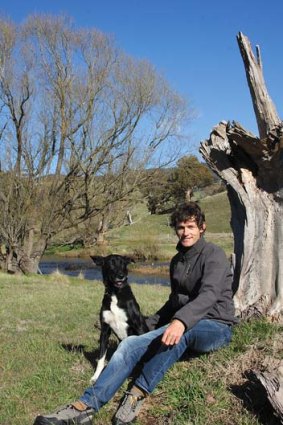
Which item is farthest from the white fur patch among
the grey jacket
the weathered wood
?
the weathered wood

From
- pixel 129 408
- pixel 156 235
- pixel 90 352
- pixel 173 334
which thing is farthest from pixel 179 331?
pixel 156 235

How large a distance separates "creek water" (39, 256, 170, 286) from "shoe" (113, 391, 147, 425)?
57.3ft

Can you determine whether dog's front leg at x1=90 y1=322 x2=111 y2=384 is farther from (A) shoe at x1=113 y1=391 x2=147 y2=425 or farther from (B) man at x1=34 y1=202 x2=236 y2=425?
(A) shoe at x1=113 y1=391 x2=147 y2=425

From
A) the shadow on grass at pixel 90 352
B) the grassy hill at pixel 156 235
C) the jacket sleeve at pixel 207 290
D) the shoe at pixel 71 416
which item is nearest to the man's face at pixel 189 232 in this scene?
the jacket sleeve at pixel 207 290

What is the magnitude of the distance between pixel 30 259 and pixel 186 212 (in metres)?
20.6

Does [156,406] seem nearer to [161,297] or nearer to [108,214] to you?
[161,297]

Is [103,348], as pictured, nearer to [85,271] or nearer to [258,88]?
[258,88]

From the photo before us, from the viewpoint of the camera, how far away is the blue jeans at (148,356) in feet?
13.6

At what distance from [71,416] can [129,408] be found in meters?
0.47

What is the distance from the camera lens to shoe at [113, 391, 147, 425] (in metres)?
4.01

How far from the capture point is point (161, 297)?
12.8 meters

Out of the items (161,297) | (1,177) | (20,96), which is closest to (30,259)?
(1,177)

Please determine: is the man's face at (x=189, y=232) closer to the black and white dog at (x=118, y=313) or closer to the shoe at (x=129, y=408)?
the black and white dog at (x=118, y=313)

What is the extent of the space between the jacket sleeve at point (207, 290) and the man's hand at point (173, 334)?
0.21 ft
